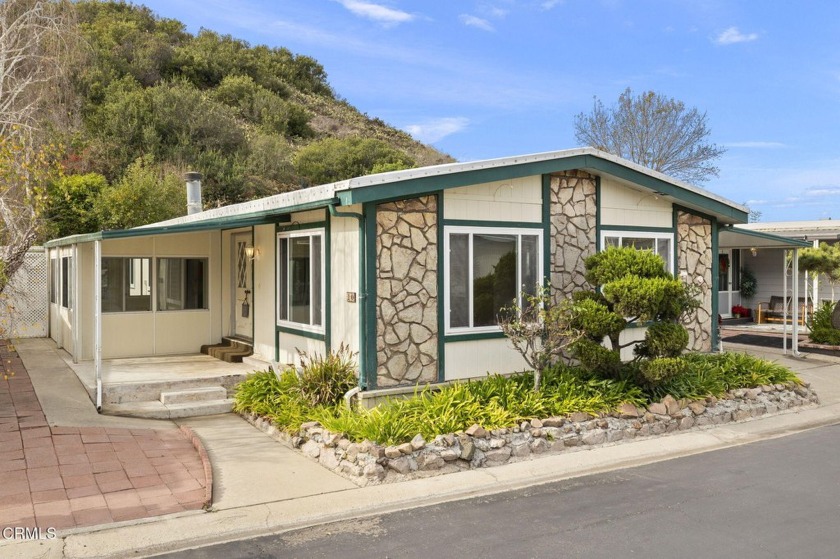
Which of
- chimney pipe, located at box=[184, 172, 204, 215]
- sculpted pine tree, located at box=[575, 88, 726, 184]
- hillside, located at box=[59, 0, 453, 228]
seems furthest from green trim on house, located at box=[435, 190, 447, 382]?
sculpted pine tree, located at box=[575, 88, 726, 184]

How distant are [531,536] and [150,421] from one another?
5.56m

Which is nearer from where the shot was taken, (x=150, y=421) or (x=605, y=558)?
(x=605, y=558)

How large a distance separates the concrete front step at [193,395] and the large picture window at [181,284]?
287 centimetres

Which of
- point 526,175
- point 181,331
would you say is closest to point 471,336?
point 526,175

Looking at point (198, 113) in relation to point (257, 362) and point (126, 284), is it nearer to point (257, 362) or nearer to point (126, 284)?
point (126, 284)

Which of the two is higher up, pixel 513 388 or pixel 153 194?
pixel 153 194

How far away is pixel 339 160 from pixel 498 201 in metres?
23.6

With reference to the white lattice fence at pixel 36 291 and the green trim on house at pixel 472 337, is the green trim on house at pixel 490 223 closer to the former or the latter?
the green trim on house at pixel 472 337

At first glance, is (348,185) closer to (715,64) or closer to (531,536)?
(531,536)

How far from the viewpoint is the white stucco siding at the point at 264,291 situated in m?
10.7

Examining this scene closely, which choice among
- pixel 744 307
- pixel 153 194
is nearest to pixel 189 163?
pixel 153 194

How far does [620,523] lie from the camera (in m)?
5.46

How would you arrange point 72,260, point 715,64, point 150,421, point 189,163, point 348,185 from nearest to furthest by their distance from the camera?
point 348,185
point 150,421
point 72,260
point 715,64
point 189,163

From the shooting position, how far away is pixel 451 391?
8016 millimetres
